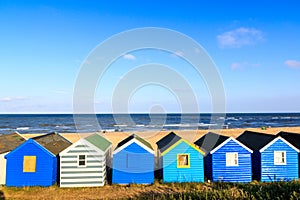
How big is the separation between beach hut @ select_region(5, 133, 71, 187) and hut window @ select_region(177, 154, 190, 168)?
6.89m

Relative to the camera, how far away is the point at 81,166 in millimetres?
15406

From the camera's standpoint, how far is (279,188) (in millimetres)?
7195

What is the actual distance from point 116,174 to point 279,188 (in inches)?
397

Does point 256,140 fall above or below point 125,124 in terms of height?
below

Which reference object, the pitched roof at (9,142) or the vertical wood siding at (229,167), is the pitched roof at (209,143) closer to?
the vertical wood siding at (229,167)

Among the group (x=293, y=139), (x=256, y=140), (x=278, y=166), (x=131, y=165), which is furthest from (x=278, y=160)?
(x=131, y=165)

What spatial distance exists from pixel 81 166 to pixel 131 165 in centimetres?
269

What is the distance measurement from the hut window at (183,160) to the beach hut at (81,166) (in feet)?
14.0

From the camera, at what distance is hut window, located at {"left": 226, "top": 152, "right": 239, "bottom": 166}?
16.3m

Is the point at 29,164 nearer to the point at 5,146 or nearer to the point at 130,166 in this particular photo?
the point at 5,146

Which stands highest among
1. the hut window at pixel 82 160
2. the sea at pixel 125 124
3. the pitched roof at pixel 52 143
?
the sea at pixel 125 124

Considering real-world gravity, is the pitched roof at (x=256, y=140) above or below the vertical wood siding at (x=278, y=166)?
above

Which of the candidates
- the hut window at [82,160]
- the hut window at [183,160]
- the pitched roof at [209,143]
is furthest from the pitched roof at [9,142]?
the pitched roof at [209,143]

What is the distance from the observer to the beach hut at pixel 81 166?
15375mm
